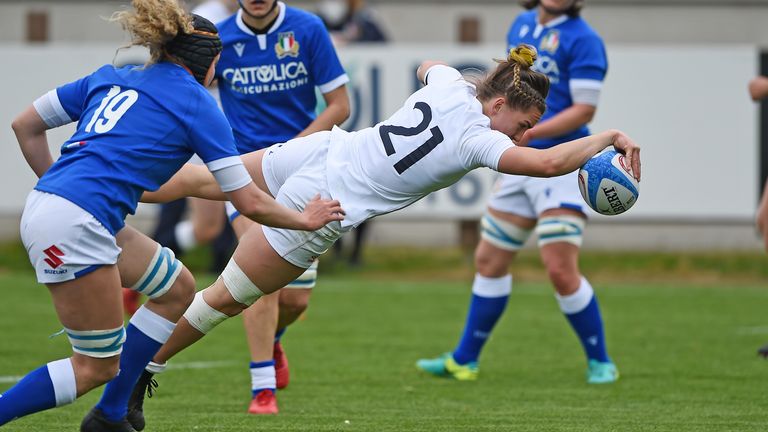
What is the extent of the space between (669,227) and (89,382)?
11.0 meters

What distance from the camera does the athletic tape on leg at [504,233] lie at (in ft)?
23.1

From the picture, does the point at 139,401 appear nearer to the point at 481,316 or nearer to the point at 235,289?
the point at 235,289

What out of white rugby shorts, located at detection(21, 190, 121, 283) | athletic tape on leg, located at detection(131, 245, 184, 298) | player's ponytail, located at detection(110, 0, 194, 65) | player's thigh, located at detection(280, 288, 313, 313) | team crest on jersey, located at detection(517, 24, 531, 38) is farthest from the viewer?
team crest on jersey, located at detection(517, 24, 531, 38)

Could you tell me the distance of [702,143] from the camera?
12.7m

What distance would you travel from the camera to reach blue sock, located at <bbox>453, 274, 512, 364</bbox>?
713 cm

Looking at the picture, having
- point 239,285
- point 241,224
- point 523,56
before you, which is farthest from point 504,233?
point 239,285

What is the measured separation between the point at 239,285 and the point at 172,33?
1232mm

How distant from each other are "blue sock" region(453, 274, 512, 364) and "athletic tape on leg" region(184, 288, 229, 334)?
2209mm

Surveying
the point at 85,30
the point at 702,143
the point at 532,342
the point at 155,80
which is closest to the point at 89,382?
the point at 155,80

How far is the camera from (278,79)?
644 centimetres

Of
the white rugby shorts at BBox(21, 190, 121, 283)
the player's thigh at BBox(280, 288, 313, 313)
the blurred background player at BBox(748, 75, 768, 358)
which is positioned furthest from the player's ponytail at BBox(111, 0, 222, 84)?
the blurred background player at BBox(748, 75, 768, 358)

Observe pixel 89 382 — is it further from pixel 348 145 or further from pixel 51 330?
pixel 51 330

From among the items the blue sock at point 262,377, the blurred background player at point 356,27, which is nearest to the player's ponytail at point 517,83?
the blue sock at point 262,377

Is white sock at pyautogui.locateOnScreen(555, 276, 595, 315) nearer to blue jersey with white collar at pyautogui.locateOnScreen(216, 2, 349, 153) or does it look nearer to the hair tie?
blue jersey with white collar at pyautogui.locateOnScreen(216, 2, 349, 153)
